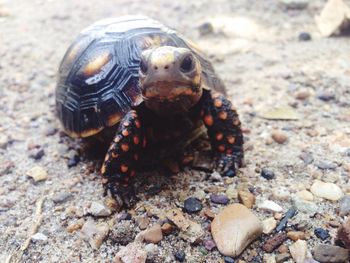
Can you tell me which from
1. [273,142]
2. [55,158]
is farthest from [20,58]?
[273,142]

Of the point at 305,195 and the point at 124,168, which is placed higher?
the point at 124,168

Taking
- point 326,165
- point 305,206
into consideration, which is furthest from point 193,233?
point 326,165

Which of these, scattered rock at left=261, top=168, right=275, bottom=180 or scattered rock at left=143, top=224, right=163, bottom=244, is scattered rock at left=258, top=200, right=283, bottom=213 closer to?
scattered rock at left=261, top=168, right=275, bottom=180

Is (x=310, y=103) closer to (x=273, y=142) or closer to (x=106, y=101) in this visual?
(x=273, y=142)

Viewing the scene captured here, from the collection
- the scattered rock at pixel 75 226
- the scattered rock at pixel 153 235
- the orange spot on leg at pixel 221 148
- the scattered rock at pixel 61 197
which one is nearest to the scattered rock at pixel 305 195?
the orange spot on leg at pixel 221 148

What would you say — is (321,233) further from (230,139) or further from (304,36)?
(304,36)
